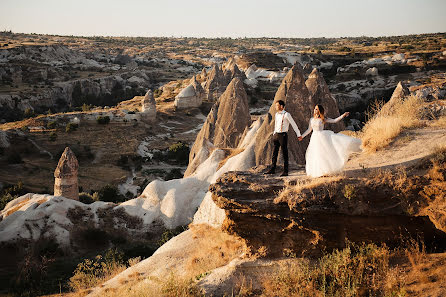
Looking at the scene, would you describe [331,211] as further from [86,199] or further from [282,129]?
[86,199]

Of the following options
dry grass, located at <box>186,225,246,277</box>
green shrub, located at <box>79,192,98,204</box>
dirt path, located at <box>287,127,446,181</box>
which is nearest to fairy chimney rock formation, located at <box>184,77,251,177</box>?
green shrub, located at <box>79,192,98,204</box>

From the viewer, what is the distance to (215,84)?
50281mm

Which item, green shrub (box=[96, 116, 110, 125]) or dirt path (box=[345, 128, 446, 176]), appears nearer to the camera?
dirt path (box=[345, 128, 446, 176])

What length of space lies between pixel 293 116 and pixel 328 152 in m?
10.4

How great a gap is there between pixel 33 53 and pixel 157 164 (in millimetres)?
55835

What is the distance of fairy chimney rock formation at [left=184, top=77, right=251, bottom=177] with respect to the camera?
2208cm

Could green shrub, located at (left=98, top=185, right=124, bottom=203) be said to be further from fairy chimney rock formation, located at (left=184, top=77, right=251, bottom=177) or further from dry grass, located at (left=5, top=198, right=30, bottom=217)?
dry grass, located at (left=5, top=198, right=30, bottom=217)

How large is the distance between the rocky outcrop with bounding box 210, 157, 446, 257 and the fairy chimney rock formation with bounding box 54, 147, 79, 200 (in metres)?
14.3

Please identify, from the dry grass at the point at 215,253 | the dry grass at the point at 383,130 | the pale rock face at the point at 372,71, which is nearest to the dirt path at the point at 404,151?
the dry grass at the point at 383,130

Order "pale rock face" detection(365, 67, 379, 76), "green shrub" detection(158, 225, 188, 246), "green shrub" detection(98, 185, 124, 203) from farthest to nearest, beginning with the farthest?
"pale rock face" detection(365, 67, 379, 76), "green shrub" detection(98, 185, 124, 203), "green shrub" detection(158, 225, 188, 246)

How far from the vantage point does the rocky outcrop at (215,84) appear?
163 feet

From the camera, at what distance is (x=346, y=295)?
5449 millimetres

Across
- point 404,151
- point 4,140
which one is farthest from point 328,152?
point 4,140

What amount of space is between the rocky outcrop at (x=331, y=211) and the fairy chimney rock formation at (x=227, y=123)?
580 inches
